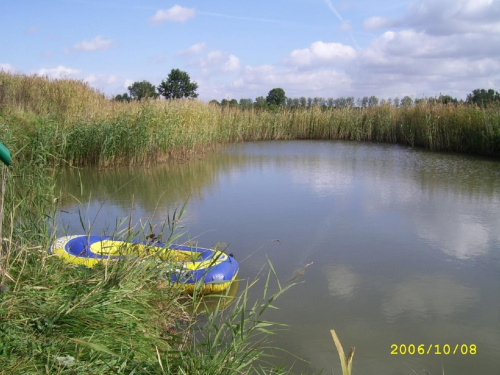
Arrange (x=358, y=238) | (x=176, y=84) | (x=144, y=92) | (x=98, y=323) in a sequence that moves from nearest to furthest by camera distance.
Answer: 1. (x=98, y=323)
2. (x=358, y=238)
3. (x=144, y=92)
4. (x=176, y=84)

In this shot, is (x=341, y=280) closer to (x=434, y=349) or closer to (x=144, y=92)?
(x=434, y=349)

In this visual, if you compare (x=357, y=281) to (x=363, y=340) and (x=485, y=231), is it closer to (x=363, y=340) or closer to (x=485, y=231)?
(x=363, y=340)

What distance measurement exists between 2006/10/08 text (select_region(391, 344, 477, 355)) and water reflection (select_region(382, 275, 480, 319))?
0.35 m

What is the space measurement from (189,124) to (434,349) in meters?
9.09

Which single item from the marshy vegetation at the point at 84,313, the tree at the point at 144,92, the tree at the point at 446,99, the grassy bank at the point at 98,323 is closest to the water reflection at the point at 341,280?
the marshy vegetation at the point at 84,313

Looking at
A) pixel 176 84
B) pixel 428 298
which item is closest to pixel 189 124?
pixel 428 298

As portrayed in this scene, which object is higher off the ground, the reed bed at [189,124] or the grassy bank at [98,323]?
the reed bed at [189,124]

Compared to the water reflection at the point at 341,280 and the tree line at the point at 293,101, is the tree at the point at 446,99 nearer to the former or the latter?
the tree line at the point at 293,101

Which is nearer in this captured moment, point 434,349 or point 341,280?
point 434,349

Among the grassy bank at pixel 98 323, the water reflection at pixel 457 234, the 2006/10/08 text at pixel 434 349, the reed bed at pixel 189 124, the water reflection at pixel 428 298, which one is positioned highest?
the reed bed at pixel 189 124

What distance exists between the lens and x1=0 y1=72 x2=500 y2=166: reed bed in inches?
366

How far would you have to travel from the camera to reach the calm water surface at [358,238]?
3025mm

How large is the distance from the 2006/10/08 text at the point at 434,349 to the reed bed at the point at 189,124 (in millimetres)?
4848

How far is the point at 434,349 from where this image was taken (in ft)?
9.57
